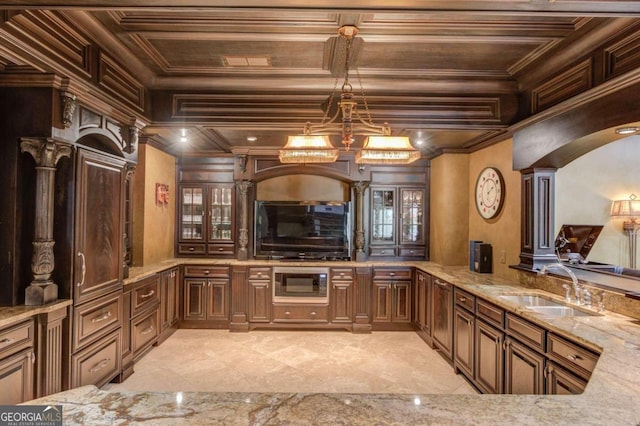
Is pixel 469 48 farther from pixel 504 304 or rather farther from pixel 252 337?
pixel 252 337

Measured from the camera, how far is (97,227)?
9.39 feet

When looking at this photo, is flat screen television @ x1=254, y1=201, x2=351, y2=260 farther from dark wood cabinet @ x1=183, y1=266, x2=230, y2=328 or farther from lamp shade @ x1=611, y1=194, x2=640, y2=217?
lamp shade @ x1=611, y1=194, x2=640, y2=217

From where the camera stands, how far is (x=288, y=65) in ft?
10.6

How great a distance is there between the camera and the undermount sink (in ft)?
8.52

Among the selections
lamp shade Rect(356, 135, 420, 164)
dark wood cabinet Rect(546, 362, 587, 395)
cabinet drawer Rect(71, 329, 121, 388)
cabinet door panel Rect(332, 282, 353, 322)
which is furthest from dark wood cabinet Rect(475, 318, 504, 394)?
cabinet drawer Rect(71, 329, 121, 388)

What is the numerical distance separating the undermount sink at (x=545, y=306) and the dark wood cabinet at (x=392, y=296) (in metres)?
1.90

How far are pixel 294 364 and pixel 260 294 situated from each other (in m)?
1.34

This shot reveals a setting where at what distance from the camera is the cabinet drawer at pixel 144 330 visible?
3.56 m

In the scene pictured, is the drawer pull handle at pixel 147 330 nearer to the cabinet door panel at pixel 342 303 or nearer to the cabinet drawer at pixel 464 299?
the cabinet door panel at pixel 342 303

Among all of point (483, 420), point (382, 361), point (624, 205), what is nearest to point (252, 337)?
point (382, 361)

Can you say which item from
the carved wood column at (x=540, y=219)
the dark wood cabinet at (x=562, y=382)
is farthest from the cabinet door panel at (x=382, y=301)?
the dark wood cabinet at (x=562, y=382)

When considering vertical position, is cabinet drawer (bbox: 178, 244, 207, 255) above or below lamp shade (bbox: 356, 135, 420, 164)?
below

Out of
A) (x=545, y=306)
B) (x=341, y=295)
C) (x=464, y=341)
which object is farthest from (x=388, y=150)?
(x=341, y=295)

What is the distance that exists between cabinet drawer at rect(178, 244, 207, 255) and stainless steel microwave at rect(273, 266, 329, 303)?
128 centimetres
